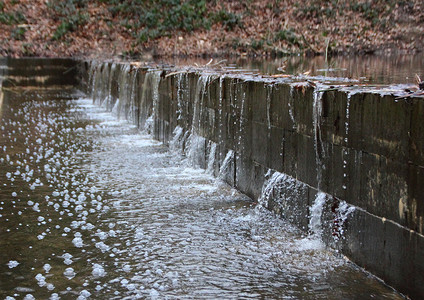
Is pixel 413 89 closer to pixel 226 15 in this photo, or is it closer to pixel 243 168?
pixel 243 168

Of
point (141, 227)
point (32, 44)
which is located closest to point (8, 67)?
point (32, 44)

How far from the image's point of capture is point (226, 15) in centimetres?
2772

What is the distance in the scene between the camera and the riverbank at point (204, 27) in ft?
82.9

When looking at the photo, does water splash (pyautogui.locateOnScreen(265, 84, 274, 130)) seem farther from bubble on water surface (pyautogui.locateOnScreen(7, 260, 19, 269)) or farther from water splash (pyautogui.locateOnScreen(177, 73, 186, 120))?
water splash (pyautogui.locateOnScreen(177, 73, 186, 120))

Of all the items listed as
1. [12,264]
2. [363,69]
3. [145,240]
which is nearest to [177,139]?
[363,69]

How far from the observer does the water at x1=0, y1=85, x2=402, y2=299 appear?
4.70 metres

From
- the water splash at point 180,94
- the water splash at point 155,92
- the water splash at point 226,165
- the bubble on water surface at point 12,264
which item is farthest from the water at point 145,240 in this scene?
the water splash at point 155,92

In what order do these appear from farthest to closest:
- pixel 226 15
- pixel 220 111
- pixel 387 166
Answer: pixel 226 15, pixel 220 111, pixel 387 166

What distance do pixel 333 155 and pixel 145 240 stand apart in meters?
2.02

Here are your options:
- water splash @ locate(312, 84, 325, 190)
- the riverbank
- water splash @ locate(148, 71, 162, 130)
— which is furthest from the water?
the riverbank

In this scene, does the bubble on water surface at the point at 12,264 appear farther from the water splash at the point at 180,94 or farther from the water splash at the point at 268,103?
the water splash at the point at 180,94

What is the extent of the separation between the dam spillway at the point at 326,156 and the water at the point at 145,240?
0.20 metres

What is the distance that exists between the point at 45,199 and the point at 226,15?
21662 mm

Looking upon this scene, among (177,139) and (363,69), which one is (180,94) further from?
(363,69)
